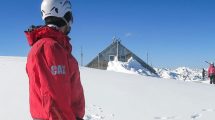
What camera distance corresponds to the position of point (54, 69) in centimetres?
279

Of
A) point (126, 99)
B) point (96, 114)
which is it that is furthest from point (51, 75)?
point (126, 99)

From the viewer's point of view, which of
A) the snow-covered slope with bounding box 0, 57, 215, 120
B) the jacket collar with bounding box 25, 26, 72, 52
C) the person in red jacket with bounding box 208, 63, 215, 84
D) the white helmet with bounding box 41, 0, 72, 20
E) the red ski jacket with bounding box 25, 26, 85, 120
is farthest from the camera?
the person in red jacket with bounding box 208, 63, 215, 84

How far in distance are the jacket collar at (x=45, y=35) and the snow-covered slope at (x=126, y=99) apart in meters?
5.21

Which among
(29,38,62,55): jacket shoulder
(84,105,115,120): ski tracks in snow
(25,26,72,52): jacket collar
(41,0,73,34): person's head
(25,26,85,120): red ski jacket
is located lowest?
(84,105,115,120): ski tracks in snow

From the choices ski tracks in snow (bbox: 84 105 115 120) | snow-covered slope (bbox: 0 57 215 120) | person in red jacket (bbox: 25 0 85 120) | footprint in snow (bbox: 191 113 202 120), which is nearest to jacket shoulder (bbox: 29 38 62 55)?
person in red jacket (bbox: 25 0 85 120)

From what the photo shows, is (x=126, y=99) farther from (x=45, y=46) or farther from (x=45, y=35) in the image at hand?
(x=45, y=46)

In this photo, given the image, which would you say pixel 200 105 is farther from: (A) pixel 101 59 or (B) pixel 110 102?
(A) pixel 101 59

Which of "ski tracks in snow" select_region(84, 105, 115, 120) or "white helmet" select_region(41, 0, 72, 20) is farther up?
"white helmet" select_region(41, 0, 72, 20)

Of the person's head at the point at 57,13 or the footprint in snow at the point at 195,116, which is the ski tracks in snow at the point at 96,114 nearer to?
the footprint in snow at the point at 195,116

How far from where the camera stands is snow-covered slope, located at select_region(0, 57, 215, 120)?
9.12 m

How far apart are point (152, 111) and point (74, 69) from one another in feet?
22.8

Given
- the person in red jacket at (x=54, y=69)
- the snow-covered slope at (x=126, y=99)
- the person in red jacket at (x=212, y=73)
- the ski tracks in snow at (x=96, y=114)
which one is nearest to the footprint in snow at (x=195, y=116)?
the snow-covered slope at (x=126, y=99)

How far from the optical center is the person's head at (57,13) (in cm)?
312

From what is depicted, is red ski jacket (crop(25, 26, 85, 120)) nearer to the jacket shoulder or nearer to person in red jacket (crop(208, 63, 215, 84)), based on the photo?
the jacket shoulder
